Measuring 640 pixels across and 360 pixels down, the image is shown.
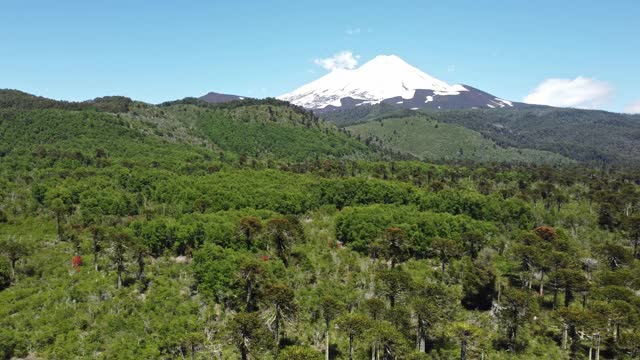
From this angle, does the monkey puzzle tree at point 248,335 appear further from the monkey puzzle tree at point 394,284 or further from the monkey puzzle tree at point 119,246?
the monkey puzzle tree at point 119,246

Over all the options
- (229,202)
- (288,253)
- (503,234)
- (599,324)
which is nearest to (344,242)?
(288,253)

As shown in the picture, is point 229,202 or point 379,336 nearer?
point 379,336

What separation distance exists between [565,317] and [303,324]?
42.5m

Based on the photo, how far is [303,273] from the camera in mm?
93125

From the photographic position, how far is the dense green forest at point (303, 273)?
68.1 meters

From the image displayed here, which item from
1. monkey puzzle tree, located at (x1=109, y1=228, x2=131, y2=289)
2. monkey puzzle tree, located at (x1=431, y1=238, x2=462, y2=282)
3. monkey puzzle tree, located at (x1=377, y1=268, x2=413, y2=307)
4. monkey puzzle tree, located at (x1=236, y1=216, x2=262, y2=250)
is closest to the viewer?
monkey puzzle tree, located at (x1=377, y1=268, x2=413, y2=307)

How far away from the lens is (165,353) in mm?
66812

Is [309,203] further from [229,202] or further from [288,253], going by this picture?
[288,253]

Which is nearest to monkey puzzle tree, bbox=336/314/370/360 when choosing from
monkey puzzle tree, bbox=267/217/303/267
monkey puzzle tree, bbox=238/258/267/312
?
monkey puzzle tree, bbox=238/258/267/312

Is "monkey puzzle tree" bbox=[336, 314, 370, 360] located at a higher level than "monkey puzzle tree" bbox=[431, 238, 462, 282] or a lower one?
lower

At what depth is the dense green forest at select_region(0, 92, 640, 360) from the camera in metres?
68.1

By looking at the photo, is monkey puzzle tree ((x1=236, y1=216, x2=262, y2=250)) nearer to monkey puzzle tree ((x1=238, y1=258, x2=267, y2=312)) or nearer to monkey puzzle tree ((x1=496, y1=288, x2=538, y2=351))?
monkey puzzle tree ((x1=238, y1=258, x2=267, y2=312))

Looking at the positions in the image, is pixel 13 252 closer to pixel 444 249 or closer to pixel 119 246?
pixel 119 246

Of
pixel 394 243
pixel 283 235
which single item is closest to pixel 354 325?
pixel 283 235
